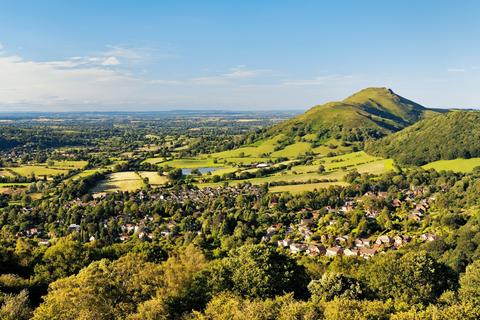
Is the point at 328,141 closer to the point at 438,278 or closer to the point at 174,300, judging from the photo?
the point at 438,278

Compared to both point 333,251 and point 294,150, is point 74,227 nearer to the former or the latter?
point 333,251

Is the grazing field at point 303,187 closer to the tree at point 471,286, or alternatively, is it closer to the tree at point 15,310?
the tree at point 471,286

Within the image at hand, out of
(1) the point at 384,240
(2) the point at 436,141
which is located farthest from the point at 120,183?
(2) the point at 436,141

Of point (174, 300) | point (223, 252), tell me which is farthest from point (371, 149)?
point (174, 300)

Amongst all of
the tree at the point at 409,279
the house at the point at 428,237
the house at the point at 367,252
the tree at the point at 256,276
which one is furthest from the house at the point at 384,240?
the tree at the point at 256,276

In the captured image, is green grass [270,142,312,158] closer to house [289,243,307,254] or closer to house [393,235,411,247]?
house [289,243,307,254]
